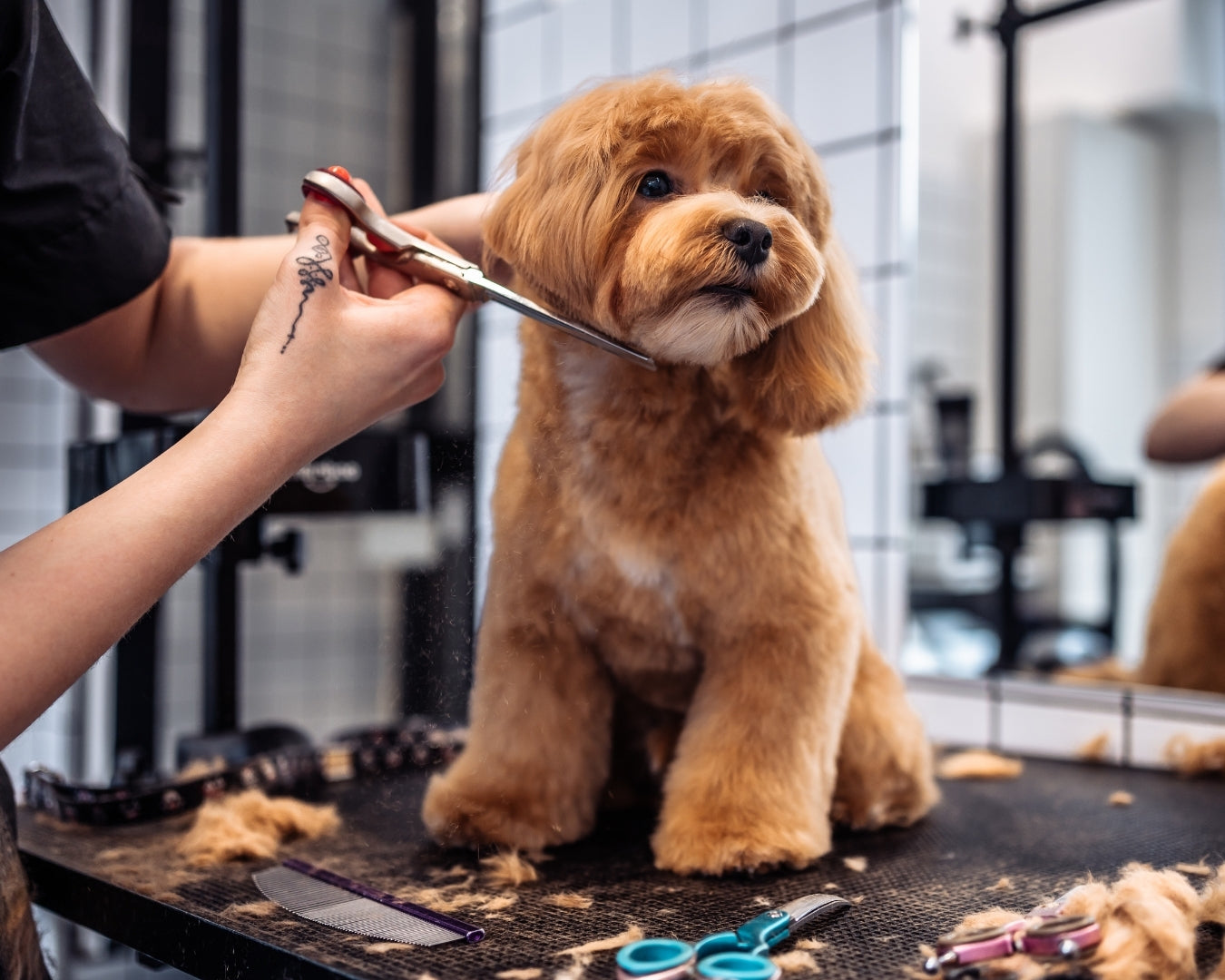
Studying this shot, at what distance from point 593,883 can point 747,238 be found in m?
0.49

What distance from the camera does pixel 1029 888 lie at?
2.68ft

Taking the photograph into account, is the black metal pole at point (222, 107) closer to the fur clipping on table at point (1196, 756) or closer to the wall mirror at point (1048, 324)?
the wall mirror at point (1048, 324)

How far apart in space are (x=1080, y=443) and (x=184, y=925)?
1.31 m

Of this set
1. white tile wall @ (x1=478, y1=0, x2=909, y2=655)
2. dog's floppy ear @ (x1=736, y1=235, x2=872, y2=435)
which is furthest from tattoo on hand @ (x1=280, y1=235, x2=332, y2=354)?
white tile wall @ (x1=478, y1=0, x2=909, y2=655)

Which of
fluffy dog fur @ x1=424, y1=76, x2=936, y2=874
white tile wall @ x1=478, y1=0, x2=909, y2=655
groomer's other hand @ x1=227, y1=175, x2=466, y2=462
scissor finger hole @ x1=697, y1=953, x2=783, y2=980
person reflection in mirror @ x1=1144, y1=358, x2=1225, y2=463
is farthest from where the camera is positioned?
white tile wall @ x1=478, y1=0, x2=909, y2=655

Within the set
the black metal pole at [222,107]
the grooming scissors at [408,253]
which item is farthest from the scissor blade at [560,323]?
the black metal pole at [222,107]

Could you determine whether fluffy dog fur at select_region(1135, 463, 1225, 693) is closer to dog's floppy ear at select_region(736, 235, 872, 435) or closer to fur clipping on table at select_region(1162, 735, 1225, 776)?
fur clipping on table at select_region(1162, 735, 1225, 776)

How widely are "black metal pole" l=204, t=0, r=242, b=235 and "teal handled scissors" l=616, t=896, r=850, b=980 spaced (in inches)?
46.0

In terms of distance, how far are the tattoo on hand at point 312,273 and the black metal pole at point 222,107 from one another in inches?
32.5

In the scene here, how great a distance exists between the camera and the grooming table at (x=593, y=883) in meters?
0.68

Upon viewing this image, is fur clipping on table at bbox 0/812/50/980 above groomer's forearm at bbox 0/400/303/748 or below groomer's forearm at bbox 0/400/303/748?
below

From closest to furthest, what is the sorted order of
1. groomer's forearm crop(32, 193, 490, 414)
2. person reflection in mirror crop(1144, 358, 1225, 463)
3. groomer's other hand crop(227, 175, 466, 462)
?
groomer's other hand crop(227, 175, 466, 462)
groomer's forearm crop(32, 193, 490, 414)
person reflection in mirror crop(1144, 358, 1225, 463)

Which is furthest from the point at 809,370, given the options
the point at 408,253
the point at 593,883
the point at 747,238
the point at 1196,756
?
the point at 1196,756

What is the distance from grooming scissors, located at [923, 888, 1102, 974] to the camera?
60 centimetres
